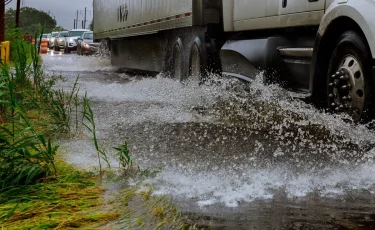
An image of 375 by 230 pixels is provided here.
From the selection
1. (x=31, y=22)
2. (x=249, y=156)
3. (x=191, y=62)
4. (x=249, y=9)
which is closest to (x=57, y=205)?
(x=249, y=156)

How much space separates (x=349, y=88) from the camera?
5266mm

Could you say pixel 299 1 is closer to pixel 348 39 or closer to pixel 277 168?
pixel 348 39

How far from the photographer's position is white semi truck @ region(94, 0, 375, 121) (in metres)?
5.15

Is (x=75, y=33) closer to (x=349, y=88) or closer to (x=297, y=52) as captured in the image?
(x=297, y=52)

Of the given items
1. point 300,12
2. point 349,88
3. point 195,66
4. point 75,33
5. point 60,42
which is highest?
point 75,33

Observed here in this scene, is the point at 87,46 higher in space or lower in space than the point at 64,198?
higher

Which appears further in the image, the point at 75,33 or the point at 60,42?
the point at 60,42

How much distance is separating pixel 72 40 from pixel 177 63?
3371 cm

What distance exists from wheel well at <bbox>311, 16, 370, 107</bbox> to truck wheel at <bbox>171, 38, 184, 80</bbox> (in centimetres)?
507

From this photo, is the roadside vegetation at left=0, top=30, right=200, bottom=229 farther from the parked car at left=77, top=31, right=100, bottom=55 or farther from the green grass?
the parked car at left=77, top=31, right=100, bottom=55

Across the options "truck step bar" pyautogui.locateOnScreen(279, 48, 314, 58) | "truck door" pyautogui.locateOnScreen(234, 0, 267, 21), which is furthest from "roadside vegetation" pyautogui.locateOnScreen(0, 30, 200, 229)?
"truck door" pyautogui.locateOnScreen(234, 0, 267, 21)

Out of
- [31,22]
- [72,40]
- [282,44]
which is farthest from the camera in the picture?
[31,22]

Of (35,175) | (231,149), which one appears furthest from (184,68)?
(35,175)

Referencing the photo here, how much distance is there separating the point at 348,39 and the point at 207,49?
427 cm
